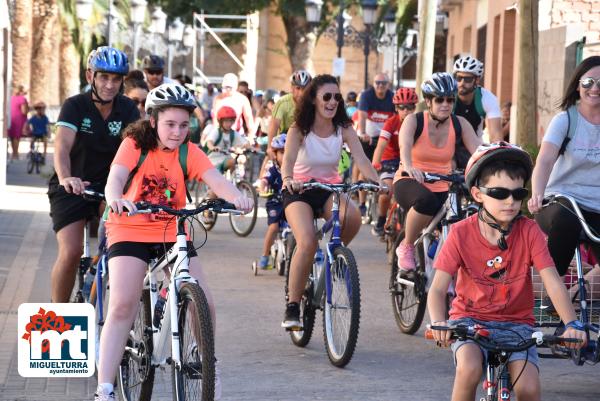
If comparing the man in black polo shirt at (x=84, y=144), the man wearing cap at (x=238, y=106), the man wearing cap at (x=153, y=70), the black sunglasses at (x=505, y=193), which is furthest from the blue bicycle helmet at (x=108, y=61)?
the man wearing cap at (x=238, y=106)

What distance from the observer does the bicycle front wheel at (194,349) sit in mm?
5906

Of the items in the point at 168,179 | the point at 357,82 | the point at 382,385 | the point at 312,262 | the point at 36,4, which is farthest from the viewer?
the point at 357,82

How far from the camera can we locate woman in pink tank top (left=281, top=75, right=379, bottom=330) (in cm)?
895

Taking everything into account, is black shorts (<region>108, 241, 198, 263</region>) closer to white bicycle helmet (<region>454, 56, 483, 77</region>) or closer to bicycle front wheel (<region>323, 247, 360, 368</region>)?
bicycle front wheel (<region>323, 247, 360, 368</region>)

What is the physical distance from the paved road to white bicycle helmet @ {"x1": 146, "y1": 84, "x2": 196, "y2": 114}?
1711 mm

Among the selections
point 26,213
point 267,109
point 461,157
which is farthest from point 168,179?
point 267,109

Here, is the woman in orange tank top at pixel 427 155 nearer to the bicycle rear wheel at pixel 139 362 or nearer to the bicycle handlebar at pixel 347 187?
the bicycle handlebar at pixel 347 187

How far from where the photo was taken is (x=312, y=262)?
895 centimetres

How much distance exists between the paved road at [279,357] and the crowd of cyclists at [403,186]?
49cm

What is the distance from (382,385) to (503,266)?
264 centimetres

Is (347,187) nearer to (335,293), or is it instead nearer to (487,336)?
(335,293)

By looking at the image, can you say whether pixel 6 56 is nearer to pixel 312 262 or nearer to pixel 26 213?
pixel 26 213

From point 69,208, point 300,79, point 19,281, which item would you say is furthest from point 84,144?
point 300,79

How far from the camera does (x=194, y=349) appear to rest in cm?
608
